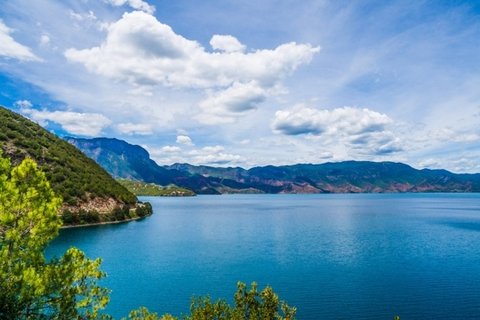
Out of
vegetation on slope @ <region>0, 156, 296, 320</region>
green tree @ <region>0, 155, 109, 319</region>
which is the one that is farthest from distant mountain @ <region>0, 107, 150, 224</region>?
green tree @ <region>0, 155, 109, 319</region>

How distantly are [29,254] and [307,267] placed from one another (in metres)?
75.8

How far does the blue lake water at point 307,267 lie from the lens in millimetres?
61812

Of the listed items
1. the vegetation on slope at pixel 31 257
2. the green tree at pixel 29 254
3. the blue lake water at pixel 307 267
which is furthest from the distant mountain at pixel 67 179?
the green tree at pixel 29 254

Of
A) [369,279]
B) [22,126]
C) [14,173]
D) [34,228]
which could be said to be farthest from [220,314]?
[22,126]

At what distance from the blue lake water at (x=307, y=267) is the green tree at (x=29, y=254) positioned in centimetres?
4132

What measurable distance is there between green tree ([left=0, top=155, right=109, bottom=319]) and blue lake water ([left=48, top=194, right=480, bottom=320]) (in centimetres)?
4132

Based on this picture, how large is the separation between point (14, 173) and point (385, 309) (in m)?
59.4

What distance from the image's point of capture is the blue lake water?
203 feet

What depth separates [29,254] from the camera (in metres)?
20.7

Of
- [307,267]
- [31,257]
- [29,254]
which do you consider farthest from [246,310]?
[307,267]

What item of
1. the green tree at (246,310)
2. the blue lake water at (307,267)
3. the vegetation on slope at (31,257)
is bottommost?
the blue lake water at (307,267)

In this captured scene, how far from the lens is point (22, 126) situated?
19888 cm

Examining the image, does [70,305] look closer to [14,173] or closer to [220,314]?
[14,173]

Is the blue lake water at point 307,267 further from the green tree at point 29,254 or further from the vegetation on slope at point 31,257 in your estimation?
the green tree at point 29,254
